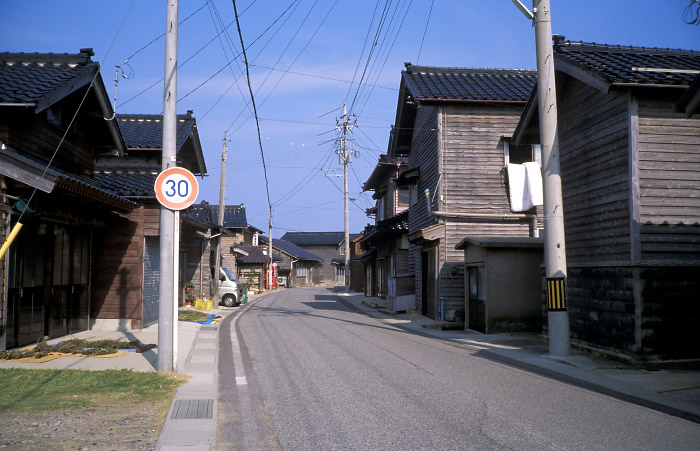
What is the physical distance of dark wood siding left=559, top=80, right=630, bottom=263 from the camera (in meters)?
11.3

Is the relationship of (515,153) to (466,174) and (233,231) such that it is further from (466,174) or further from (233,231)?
(233,231)

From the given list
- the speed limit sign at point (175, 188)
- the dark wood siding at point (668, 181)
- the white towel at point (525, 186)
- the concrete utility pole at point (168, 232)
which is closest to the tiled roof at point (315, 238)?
the white towel at point (525, 186)

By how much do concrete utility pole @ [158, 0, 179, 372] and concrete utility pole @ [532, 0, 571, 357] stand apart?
22.7 feet

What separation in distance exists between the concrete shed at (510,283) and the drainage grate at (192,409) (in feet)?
32.0

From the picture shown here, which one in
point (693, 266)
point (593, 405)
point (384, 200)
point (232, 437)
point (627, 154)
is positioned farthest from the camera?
point (384, 200)

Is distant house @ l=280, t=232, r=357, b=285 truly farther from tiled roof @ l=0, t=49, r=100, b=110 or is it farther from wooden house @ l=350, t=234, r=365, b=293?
tiled roof @ l=0, t=49, r=100, b=110

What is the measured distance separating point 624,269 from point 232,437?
308 inches

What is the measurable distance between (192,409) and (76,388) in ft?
6.20

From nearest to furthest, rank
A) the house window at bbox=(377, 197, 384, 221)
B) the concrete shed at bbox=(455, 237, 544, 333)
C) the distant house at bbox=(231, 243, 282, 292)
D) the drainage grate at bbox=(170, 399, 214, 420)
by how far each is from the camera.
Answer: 1. the drainage grate at bbox=(170, 399, 214, 420)
2. the concrete shed at bbox=(455, 237, 544, 333)
3. the house window at bbox=(377, 197, 384, 221)
4. the distant house at bbox=(231, 243, 282, 292)

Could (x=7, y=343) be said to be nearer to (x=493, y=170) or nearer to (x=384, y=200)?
(x=493, y=170)

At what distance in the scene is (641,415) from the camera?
6.47m

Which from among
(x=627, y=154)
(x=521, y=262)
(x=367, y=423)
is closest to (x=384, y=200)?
(x=521, y=262)

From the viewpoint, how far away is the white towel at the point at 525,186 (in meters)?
13.9

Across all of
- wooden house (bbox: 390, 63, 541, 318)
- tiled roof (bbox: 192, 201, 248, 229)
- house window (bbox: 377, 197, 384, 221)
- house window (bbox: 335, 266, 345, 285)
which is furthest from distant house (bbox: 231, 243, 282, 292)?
house window (bbox: 335, 266, 345, 285)
